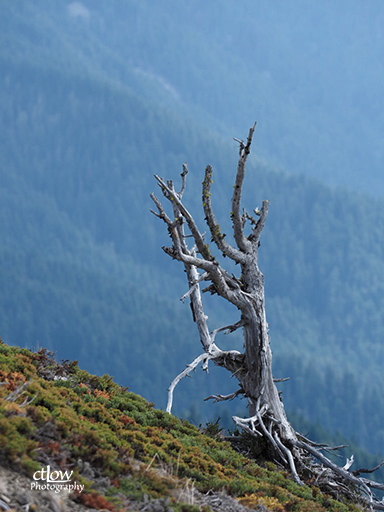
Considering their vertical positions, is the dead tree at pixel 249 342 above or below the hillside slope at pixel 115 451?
above

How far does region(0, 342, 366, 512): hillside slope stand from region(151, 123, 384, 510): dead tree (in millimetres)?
1107

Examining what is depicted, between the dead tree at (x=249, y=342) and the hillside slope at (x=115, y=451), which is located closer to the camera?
the hillside slope at (x=115, y=451)

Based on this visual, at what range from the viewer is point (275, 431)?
1446cm

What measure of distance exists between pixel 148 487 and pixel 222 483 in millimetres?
1925

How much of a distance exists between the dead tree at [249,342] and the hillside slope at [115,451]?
3.63 feet

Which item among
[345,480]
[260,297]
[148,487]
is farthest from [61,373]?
[345,480]

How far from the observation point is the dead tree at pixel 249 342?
45.6ft

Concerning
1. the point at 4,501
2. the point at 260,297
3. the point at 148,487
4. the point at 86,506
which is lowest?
the point at 4,501

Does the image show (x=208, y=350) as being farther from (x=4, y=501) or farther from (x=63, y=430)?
(x=4, y=501)

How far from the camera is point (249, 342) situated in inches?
584

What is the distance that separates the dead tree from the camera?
13.9m

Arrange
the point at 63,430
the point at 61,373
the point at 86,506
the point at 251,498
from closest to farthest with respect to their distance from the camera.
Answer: the point at 86,506
the point at 63,430
the point at 251,498
the point at 61,373

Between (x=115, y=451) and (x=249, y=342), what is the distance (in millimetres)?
6174

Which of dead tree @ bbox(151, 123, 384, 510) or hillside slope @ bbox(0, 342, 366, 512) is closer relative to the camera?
hillside slope @ bbox(0, 342, 366, 512)
